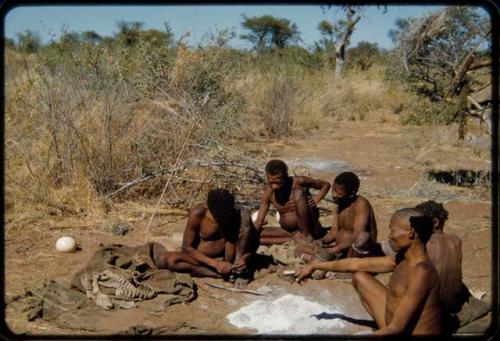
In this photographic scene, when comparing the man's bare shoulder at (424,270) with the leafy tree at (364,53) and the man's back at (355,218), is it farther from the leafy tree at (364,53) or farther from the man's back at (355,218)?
the leafy tree at (364,53)

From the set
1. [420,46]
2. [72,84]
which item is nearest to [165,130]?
[72,84]

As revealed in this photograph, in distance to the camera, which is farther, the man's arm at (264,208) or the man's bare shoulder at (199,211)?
the man's arm at (264,208)

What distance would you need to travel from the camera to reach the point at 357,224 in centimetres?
513

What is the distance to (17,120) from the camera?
7.79 metres

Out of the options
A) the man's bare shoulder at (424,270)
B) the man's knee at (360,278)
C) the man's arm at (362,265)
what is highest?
the man's bare shoulder at (424,270)

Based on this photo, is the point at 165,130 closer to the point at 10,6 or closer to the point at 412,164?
the point at 10,6

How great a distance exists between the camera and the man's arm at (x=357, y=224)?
5105 millimetres

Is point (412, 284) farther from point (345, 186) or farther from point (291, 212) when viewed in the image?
point (291, 212)

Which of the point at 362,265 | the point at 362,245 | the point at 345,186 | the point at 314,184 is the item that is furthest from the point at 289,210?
A: the point at 362,265

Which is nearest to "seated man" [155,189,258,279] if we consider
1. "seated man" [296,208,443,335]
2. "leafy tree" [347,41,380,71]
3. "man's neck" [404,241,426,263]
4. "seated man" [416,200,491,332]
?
"seated man" [296,208,443,335]

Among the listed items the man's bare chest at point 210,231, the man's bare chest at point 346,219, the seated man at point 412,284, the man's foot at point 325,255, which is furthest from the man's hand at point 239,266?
the seated man at point 412,284

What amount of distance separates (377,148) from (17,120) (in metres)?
7.62

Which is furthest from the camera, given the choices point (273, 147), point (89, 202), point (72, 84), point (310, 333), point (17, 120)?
point (273, 147)

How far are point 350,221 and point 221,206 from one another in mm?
1297
